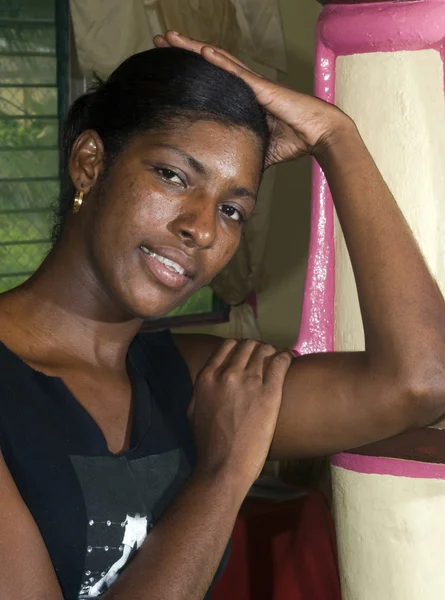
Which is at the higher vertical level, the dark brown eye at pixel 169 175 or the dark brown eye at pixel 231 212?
the dark brown eye at pixel 169 175

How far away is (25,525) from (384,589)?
0.60 meters

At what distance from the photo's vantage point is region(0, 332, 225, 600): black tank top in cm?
121

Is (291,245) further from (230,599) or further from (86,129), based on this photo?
(86,129)

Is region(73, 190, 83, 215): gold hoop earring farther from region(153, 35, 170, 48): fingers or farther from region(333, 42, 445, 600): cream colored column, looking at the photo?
region(333, 42, 445, 600): cream colored column

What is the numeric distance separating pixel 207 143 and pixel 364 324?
1.10 feet

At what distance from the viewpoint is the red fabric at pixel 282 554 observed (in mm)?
2924

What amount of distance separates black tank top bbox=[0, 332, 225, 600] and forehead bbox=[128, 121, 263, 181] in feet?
1.08

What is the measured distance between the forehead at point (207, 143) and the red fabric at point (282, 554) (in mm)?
1760

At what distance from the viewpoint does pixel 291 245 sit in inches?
183

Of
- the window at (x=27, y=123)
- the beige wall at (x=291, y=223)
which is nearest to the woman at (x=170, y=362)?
the window at (x=27, y=123)

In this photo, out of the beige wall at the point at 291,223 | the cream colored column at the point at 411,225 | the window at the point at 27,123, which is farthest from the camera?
the beige wall at the point at 291,223

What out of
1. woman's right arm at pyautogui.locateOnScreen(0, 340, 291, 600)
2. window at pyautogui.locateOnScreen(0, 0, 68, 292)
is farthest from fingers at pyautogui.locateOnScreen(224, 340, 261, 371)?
window at pyautogui.locateOnScreen(0, 0, 68, 292)

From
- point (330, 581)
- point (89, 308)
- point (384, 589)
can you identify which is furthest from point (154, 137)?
point (330, 581)

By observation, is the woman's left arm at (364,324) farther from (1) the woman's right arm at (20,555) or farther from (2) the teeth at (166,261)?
(1) the woman's right arm at (20,555)
